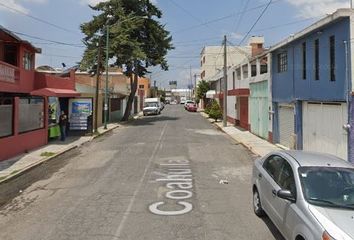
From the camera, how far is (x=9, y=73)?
19297mm

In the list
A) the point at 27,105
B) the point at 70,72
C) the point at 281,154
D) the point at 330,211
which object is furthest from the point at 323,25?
the point at 70,72

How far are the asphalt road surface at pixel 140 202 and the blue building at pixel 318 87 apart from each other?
303cm

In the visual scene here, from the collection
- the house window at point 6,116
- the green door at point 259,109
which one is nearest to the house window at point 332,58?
the green door at point 259,109

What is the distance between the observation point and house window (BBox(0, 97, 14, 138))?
18.3m

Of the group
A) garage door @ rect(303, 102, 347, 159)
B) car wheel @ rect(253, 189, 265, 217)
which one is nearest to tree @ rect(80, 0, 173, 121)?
garage door @ rect(303, 102, 347, 159)

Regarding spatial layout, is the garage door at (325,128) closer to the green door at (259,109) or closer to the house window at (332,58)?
the house window at (332,58)

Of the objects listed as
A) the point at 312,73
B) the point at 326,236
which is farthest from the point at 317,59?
the point at 326,236

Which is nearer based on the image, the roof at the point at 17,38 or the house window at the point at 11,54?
the roof at the point at 17,38

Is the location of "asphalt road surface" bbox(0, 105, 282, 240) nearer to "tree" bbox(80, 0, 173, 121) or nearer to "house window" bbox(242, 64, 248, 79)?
"house window" bbox(242, 64, 248, 79)

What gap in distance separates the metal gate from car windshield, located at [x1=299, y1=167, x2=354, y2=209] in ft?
42.3

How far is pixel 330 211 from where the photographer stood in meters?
6.20

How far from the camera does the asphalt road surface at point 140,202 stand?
27.8ft

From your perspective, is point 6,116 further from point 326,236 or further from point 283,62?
point 326,236

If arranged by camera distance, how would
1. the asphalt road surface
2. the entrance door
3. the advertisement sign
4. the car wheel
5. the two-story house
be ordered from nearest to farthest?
the asphalt road surface, the car wheel, the two-story house, the advertisement sign, the entrance door
